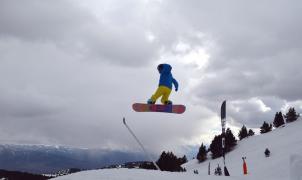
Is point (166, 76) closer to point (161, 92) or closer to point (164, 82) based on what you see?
point (164, 82)

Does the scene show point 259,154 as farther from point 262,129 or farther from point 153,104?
point 153,104

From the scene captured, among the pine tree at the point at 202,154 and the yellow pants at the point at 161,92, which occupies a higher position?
the pine tree at the point at 202,154

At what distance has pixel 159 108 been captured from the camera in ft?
47.5

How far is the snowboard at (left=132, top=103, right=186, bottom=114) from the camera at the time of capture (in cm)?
1447

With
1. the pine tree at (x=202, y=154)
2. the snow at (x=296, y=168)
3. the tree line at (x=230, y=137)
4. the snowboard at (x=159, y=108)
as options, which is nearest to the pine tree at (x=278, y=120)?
the tree line at (x=230, y=137)

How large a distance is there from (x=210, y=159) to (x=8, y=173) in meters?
69.8

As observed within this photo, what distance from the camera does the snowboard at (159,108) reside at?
47.5 feet

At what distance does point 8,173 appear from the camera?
375 feet

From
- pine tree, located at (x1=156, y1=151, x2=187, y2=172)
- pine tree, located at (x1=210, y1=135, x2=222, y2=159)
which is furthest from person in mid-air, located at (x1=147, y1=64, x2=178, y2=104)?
pine tree, located at (x1=210, y1=135, x2=222, y2=159)

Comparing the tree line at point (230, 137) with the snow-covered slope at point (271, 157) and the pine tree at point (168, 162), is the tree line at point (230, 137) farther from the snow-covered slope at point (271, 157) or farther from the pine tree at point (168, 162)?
the pine tree at point (168, 162)

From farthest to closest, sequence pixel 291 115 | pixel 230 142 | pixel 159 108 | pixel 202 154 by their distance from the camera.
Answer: pixel 291 115 → pixel 202 154 → pixel 230 142 → pixel 159 108

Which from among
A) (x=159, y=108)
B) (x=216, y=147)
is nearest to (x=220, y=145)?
(x=216, y=147)

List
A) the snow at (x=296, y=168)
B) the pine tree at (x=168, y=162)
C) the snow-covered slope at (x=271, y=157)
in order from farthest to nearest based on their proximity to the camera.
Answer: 1. the pine tree at (x=168, y=162)
2. the snow-covered slope at (x=271, y=157)
3. the snow at (x=296, y=168)

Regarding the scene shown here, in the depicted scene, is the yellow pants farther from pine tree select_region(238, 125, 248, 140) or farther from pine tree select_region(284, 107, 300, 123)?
pine tree select_region(238, 125, 248, 140)
